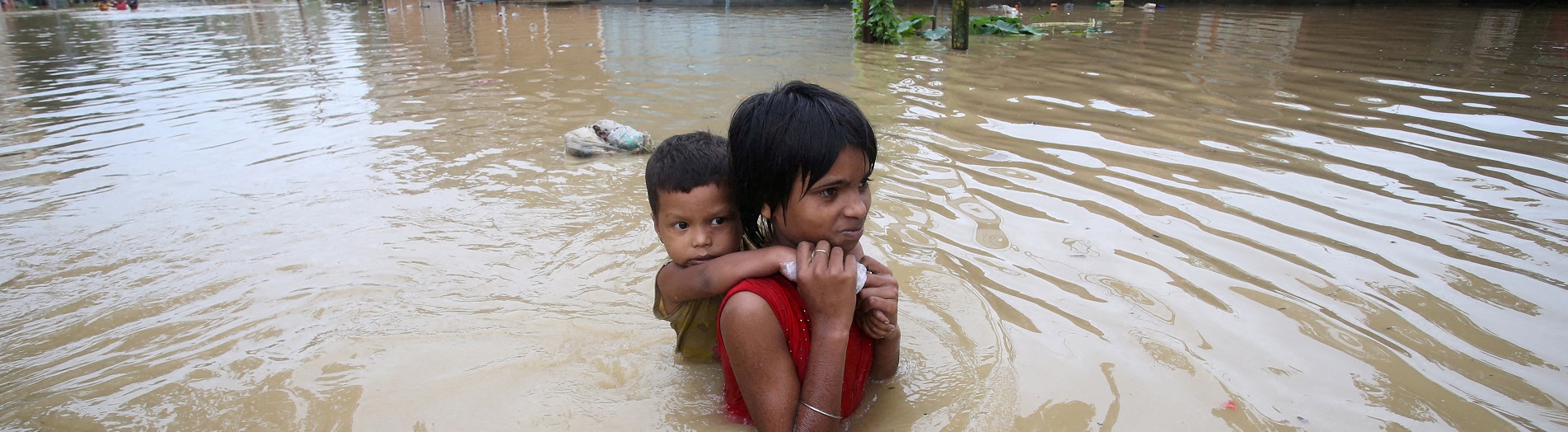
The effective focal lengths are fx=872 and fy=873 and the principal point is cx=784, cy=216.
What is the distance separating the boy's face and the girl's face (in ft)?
0.53

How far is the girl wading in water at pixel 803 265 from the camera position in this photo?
6.09 ft

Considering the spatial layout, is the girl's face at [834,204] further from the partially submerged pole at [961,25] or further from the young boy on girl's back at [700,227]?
the partially submerged pole at [961,25]

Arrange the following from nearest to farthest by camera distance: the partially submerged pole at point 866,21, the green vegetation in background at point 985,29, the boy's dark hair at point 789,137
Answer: the boy's dark hair at point 789,137 < the partially submerged pole at point 866,21 < the green vegetation in background at point 985,29

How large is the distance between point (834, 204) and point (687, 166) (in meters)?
0.34

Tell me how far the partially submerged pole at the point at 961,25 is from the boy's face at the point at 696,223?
741cm

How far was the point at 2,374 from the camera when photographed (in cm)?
242

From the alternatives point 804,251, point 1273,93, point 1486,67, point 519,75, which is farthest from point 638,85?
point 1486,67

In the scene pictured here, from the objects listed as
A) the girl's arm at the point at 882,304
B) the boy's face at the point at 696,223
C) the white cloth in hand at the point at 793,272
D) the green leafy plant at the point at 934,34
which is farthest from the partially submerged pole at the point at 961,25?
the white cloth in hand at the point at 793,272

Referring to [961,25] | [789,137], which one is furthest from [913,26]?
[789,137]

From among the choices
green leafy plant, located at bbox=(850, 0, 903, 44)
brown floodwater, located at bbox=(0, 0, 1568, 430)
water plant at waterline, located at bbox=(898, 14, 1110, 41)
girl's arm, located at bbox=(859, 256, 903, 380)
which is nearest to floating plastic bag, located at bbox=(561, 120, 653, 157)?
brown floodwater, located at bbox=(0, 0, 1568, 430)

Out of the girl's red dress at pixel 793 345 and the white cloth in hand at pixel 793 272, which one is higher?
the white cloth in hand at pixel 793 272

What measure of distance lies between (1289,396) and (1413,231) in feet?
5.10

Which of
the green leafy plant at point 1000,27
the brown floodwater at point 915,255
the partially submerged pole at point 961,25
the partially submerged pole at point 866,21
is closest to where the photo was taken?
the brown floodwater at point 915,255

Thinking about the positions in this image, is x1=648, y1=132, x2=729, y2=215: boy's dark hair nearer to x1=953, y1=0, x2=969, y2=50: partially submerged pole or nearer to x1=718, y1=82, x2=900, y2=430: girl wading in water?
x1=718, y1=82, x2=900, y2=430: girl wading in water
